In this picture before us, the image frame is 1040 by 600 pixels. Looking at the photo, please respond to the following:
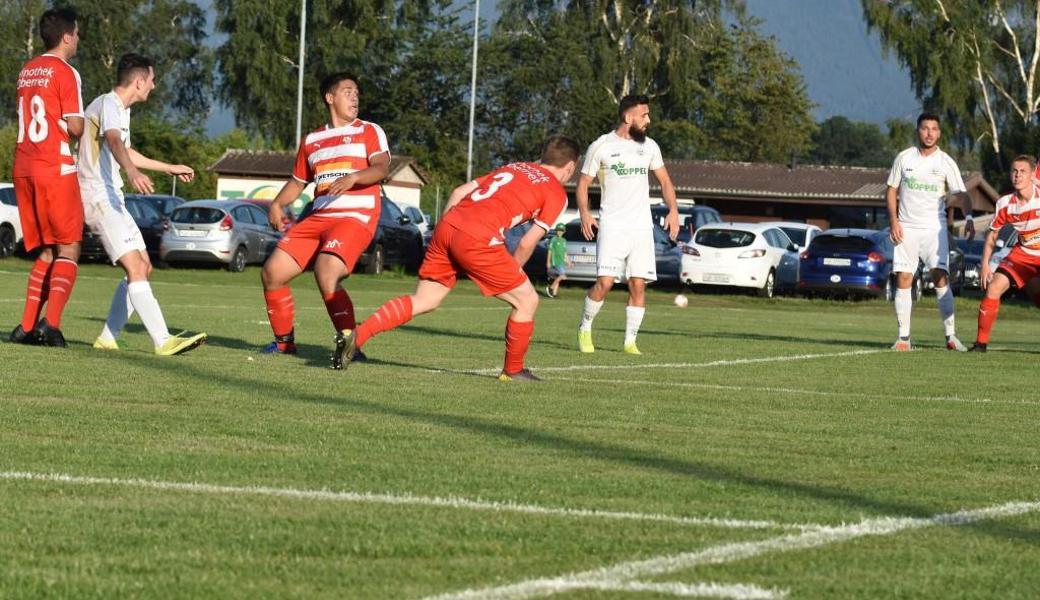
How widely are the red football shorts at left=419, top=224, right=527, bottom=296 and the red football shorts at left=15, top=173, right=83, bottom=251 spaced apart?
7.98ft

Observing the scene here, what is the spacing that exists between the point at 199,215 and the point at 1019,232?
24104 millimetres

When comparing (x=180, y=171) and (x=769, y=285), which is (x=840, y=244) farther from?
(x=180, y=171)

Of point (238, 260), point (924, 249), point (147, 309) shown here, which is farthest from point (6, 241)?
point (147, 309)

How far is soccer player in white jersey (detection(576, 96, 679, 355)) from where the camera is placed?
1514 centimetres

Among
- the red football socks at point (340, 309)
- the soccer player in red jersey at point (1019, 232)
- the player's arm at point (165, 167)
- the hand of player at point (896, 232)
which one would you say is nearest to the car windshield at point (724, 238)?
the hand of player at point (896, 232)

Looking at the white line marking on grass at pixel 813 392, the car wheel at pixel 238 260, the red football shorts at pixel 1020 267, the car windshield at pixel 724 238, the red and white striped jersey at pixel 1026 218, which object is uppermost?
the red and white striped jersey at pixel 1026 218

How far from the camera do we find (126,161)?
11.4 metres

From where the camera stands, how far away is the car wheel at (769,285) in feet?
123

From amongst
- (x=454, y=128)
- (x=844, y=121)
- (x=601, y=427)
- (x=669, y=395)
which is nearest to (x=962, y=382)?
(x=669, y=395)

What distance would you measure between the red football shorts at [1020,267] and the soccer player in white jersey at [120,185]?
7.95 m

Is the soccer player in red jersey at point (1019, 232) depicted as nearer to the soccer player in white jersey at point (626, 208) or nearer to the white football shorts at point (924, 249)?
the white football shorts at point (924, 249)

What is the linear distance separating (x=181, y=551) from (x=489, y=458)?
2.35 meters

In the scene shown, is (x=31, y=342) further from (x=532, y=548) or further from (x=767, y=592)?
(x=767, y=592)

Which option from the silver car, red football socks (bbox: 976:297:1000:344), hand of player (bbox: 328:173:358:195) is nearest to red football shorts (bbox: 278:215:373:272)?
hand of player (bbox: 328:173:358:195)
